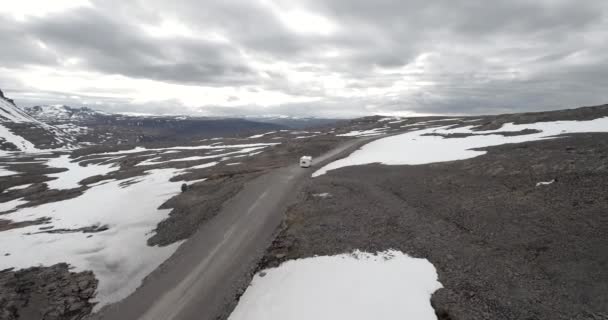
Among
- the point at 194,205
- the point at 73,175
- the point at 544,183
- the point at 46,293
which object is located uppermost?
the point at 544,183

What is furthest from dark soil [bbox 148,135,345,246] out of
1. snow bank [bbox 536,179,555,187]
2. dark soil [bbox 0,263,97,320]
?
snow bank [bbox 536,179,555,187]

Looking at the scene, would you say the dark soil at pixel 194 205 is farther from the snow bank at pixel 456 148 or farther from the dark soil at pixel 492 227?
the snow bank at pixel 456 148

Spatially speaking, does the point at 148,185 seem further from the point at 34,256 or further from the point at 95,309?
the point at 95,309

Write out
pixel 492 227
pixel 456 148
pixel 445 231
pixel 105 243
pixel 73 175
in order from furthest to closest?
pixel 73 175, pixel 456 148, pixel 105 243, pixel 445 231, pixel 492 227

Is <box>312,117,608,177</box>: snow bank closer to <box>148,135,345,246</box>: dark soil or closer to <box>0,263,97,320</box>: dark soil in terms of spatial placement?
<box>148,135,345,246</box>: dark soil

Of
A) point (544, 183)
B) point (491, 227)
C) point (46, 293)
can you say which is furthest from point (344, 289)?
point (544, 183)

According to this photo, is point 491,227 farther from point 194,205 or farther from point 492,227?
point 194,205
